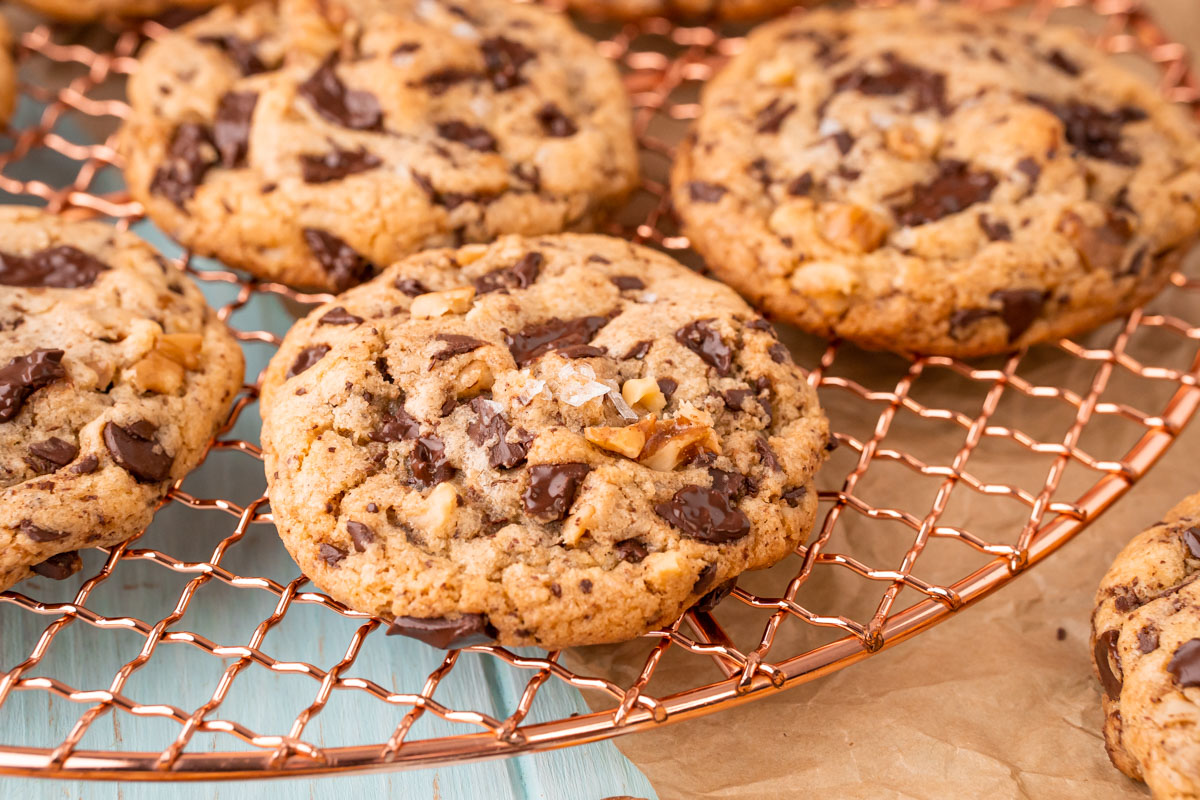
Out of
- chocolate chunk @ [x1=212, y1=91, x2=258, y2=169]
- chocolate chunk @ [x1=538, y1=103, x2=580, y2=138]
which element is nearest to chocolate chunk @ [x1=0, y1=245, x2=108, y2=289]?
chocolate chunk @ [x1=212, y1=91, x2=258, y2=169]

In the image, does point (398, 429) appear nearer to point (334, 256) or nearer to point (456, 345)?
point (456, 345)

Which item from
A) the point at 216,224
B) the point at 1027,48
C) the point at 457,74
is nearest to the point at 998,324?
the point at 1027,48

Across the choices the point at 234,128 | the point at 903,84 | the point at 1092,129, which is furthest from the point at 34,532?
the point at 1092,129

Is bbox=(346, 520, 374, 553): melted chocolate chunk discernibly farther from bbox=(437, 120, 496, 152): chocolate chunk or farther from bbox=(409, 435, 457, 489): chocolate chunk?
bbox=(437, 120, 496, 152): chocolate chunk

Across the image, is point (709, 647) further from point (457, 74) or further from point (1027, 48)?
point (1027, 48)

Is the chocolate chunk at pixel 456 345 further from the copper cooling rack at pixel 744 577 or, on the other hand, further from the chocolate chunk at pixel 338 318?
the copper cooling rack at pixel 744 577
